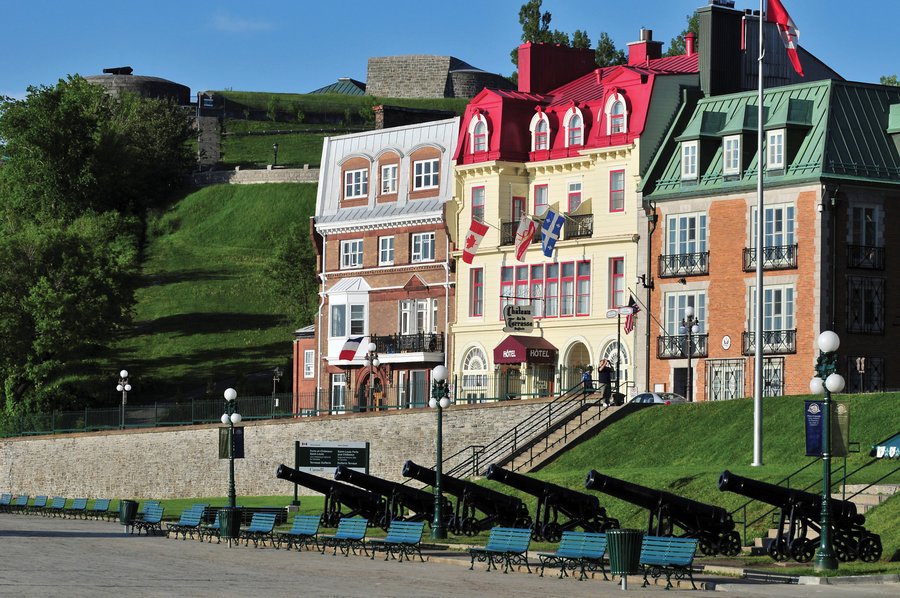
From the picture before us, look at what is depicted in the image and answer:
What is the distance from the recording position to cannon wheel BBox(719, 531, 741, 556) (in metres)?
39.2

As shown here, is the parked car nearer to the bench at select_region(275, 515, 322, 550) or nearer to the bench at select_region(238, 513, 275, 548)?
the bench at select_region(238, 513, 275, 548)

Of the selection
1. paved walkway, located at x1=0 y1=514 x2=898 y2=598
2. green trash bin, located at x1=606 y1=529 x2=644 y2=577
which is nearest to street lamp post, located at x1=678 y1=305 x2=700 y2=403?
paved walkway, located at x1=0 y1=514 x2=898 y2=598

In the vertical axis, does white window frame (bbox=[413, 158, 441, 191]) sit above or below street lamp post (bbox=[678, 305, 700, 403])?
above

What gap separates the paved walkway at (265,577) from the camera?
32000mm

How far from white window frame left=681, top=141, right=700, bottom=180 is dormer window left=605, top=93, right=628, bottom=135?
10.3ft

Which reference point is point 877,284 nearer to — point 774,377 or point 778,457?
point 774,377

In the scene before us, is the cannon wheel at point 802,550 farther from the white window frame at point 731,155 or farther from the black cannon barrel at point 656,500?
the white window frame at point 731,155

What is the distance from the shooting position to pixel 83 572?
118ft

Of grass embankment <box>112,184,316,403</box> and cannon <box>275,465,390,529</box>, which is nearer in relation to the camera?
cannon <box>275,465,390,529</box>

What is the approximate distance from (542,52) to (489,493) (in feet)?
118

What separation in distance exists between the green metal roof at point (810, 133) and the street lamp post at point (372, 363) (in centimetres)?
1364

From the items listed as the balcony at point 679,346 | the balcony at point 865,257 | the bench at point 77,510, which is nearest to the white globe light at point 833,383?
the balcony at point 865,257

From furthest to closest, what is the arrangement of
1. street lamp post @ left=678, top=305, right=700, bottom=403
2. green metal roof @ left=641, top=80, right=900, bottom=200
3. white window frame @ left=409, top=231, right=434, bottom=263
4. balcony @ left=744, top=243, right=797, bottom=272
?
white window frame @ left=409, top=231, right=434, bottom=263 < green metal roof @ left=641, top=80, right=900, bottom=200 < balcony @ left=744, top=243, right=797, bottom=272 < street lamp post @ left=678, top=305, right=700, bottom=403

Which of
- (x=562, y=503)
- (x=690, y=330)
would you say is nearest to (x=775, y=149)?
(x=690, y=330)
